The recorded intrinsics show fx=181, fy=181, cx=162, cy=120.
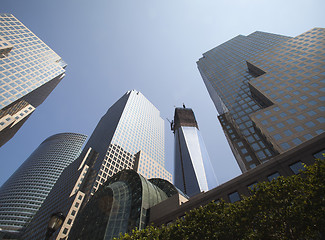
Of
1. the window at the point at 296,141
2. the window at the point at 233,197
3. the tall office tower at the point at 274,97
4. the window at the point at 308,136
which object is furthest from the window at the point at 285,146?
the window at the point at 233,197

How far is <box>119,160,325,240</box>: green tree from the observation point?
1223 cm

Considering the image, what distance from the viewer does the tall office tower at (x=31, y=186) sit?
4659 inches

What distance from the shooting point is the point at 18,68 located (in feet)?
274

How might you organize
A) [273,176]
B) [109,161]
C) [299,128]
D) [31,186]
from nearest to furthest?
[273,176]
[299,128]
[109,161]
[31,186]

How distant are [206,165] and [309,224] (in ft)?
393

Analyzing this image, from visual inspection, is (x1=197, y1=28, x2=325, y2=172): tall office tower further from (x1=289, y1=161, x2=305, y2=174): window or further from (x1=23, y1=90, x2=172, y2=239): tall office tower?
(x1=23, y1=90, x2=172, y2=239): tall office tower

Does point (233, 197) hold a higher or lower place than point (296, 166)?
lower

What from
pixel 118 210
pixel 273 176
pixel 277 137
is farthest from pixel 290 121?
pixel 118 210

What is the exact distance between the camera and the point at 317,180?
12828 mm

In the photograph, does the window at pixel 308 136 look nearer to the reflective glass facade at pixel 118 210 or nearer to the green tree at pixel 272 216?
the green tree at pixel 272 216

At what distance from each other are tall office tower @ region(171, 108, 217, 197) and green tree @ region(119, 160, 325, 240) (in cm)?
9307

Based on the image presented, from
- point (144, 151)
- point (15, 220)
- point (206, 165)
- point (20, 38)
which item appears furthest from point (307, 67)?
point (15, 220)

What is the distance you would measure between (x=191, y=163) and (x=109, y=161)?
54502mm

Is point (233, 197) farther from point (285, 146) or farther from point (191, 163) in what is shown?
point (191, 163)
